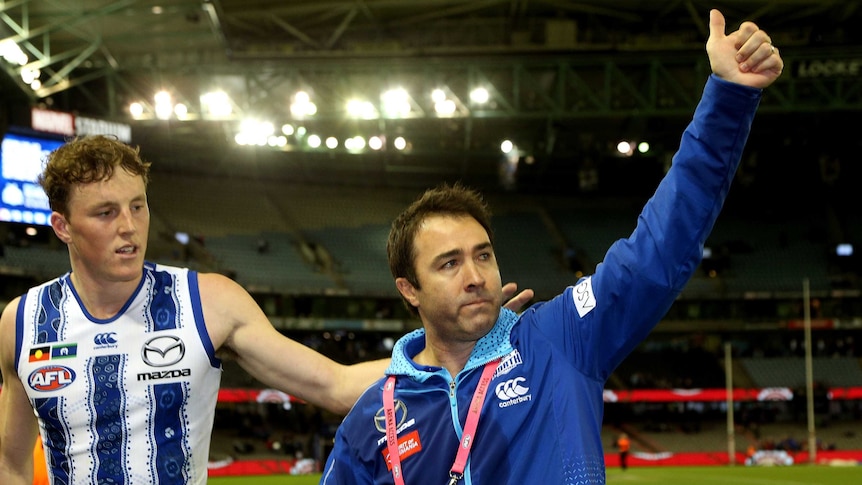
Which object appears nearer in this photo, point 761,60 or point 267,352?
point 761,60

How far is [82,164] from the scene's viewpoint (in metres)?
3.37

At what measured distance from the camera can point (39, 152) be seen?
69.6 ft

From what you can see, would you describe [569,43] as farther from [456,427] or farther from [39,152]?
[456,427]

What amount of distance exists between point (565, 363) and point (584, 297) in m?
0.22

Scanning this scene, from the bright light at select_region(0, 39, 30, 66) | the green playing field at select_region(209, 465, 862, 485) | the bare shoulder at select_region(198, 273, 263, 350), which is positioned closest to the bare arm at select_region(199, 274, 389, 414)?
the bare shoulder at select_region(198, 273, 263, 350)

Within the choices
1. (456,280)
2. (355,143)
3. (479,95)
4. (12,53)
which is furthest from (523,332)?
(355,143)

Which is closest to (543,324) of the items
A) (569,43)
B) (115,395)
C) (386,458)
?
(386,458)

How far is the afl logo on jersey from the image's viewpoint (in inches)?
133

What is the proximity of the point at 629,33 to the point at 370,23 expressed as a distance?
7.57 meters

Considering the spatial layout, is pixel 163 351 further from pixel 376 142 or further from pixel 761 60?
pixel 376 142

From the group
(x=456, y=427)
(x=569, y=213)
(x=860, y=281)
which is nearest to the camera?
(x=456, y=427)

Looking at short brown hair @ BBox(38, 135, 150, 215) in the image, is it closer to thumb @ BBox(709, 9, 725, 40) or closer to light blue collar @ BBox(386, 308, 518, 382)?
light blue collar @ BBox(386, 308, 518, 382)

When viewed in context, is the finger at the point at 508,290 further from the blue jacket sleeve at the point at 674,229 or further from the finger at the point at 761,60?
the finger at the point at 761,60

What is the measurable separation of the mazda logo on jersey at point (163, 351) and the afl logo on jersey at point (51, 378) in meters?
0.27
